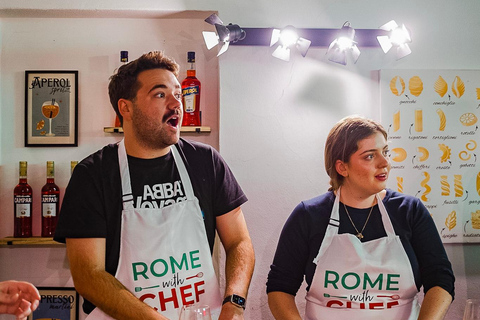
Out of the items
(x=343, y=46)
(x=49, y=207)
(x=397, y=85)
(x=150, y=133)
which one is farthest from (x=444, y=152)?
(x=49, y=207)

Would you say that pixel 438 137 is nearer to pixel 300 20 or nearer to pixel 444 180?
pixel 444 180

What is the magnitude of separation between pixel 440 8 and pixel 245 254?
182cm

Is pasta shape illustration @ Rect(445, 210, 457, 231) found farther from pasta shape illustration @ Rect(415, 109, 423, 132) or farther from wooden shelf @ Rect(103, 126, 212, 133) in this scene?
wooden shelf @ Rect(103, 126, 212, 133)

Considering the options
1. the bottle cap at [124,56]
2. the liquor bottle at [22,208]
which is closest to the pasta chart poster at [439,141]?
the bottle cap at [124,56]

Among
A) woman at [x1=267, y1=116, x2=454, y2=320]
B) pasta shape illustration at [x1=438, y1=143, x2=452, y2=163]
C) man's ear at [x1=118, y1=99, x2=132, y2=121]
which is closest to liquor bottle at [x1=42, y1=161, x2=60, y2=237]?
man's ear at [x1=118, y1=99, x2=132, y2=121]

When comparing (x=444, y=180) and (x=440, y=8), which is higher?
(x=440, y=8)

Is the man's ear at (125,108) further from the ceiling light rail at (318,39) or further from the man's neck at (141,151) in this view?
the ceiling light rail at (318,39)

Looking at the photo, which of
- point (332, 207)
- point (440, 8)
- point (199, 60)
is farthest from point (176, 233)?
point (440, 8)

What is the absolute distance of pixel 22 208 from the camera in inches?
104

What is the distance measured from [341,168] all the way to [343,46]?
2.56ft

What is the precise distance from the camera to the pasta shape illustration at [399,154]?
2.66 meters

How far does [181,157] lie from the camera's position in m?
1.93

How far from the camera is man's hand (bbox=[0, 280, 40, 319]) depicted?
1.15m

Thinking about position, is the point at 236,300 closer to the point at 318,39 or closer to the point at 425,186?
the point at 425,186
